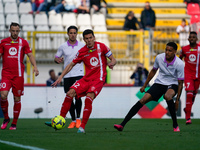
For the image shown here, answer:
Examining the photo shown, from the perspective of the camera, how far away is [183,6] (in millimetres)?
25891

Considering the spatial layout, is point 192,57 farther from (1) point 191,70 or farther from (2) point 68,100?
(2) point 68,100

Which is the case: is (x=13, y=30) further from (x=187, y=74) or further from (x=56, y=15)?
(x=56, y=15)

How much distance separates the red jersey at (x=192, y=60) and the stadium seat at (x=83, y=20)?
9.39 meters

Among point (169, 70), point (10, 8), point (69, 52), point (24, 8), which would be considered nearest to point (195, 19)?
point (24, 8)

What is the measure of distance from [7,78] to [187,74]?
488 centimetres

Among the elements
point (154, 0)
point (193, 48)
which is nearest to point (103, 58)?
point (193, 48)

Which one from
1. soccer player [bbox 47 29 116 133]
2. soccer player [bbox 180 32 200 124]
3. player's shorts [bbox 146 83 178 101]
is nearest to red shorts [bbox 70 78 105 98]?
soccer player [bbox 47 29 116 133]

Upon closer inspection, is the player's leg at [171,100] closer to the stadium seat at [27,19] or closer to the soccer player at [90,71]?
the soccer player at [90,71]

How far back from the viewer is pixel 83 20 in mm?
22062

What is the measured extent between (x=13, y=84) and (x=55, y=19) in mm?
11997

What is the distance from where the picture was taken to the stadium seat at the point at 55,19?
72.1ft

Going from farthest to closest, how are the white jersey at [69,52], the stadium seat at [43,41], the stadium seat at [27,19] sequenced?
the stadium seat at [27,19] → the stadium seat at [43,41] → the white jersey at [69,52]

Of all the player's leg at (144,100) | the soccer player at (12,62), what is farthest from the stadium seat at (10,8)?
the player's leg at (144,100)

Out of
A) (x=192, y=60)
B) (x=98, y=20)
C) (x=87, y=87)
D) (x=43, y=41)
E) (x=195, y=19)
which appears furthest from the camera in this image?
(x=98, y=20)
